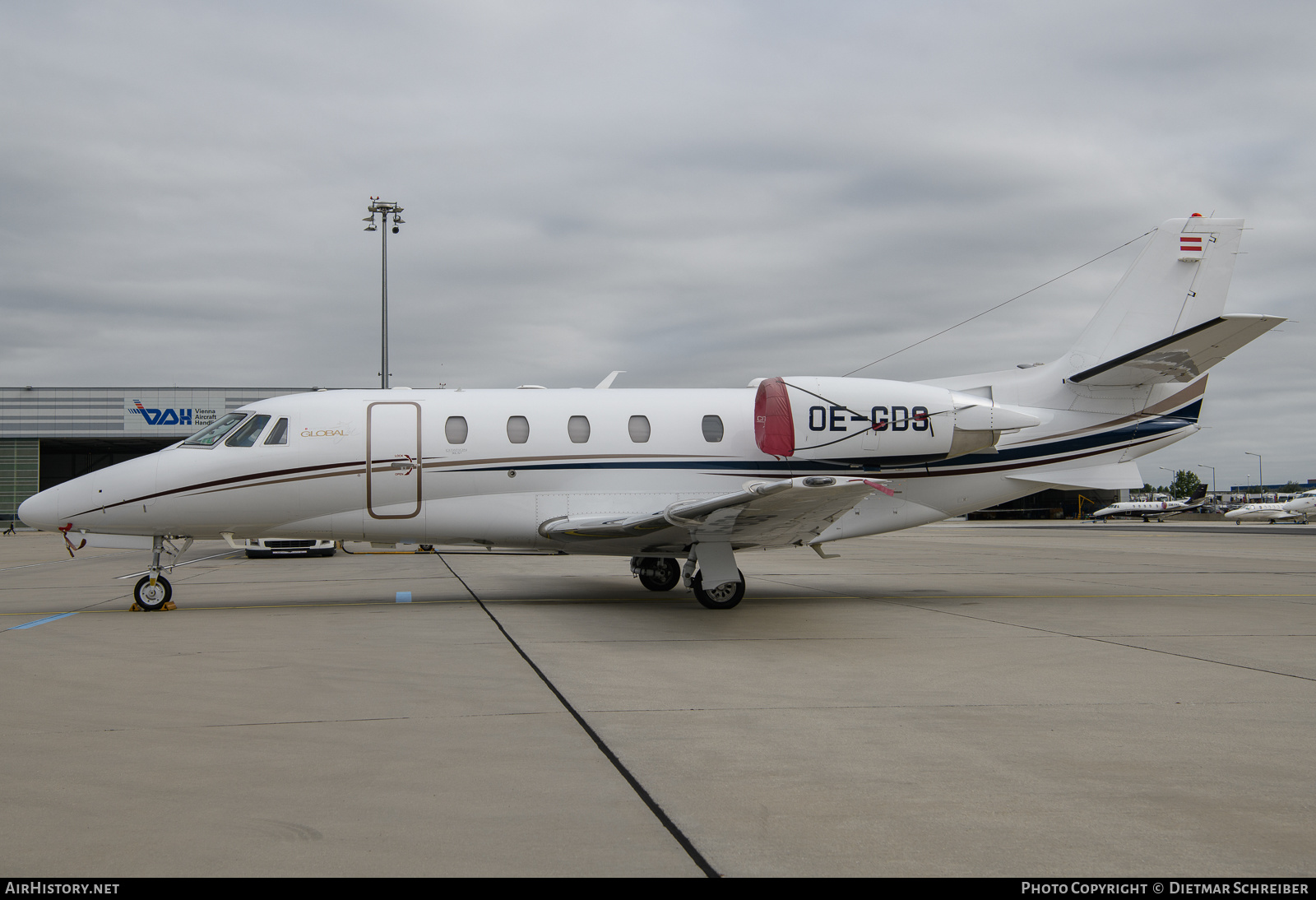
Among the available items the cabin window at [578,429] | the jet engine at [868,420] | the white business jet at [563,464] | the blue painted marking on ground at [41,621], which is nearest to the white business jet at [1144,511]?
the white business jet at [563,464]

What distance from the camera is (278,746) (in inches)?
214

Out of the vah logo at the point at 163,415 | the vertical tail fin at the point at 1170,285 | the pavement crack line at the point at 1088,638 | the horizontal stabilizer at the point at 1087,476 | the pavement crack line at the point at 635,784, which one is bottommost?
the pavement crack line at the point at 1088,638

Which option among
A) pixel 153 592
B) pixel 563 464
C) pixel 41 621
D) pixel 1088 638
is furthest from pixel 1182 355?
pixel 41 621

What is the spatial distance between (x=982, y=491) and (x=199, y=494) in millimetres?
11598

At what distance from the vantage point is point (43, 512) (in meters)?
12.6

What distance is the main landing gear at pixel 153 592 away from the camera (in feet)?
41.5

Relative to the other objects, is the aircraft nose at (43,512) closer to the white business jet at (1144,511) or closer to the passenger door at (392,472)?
the passenger door at (392,472)

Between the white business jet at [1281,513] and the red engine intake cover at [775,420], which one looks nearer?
the red engine intake cover at [775,420]

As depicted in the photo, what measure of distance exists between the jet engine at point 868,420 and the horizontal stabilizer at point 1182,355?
6.51 feet

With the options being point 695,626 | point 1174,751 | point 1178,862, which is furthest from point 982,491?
point 1178,862

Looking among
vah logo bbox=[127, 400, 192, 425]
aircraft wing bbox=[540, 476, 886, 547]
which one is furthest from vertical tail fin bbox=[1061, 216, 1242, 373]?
vah logo bbox=[127, 400, 192, 425]

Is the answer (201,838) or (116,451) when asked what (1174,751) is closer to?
(201,838)

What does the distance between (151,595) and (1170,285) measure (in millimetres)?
16171

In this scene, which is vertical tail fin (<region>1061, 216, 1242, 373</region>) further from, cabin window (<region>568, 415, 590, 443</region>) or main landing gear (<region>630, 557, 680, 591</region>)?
cabin window (<region>568, 415, 590, 443</region>)
